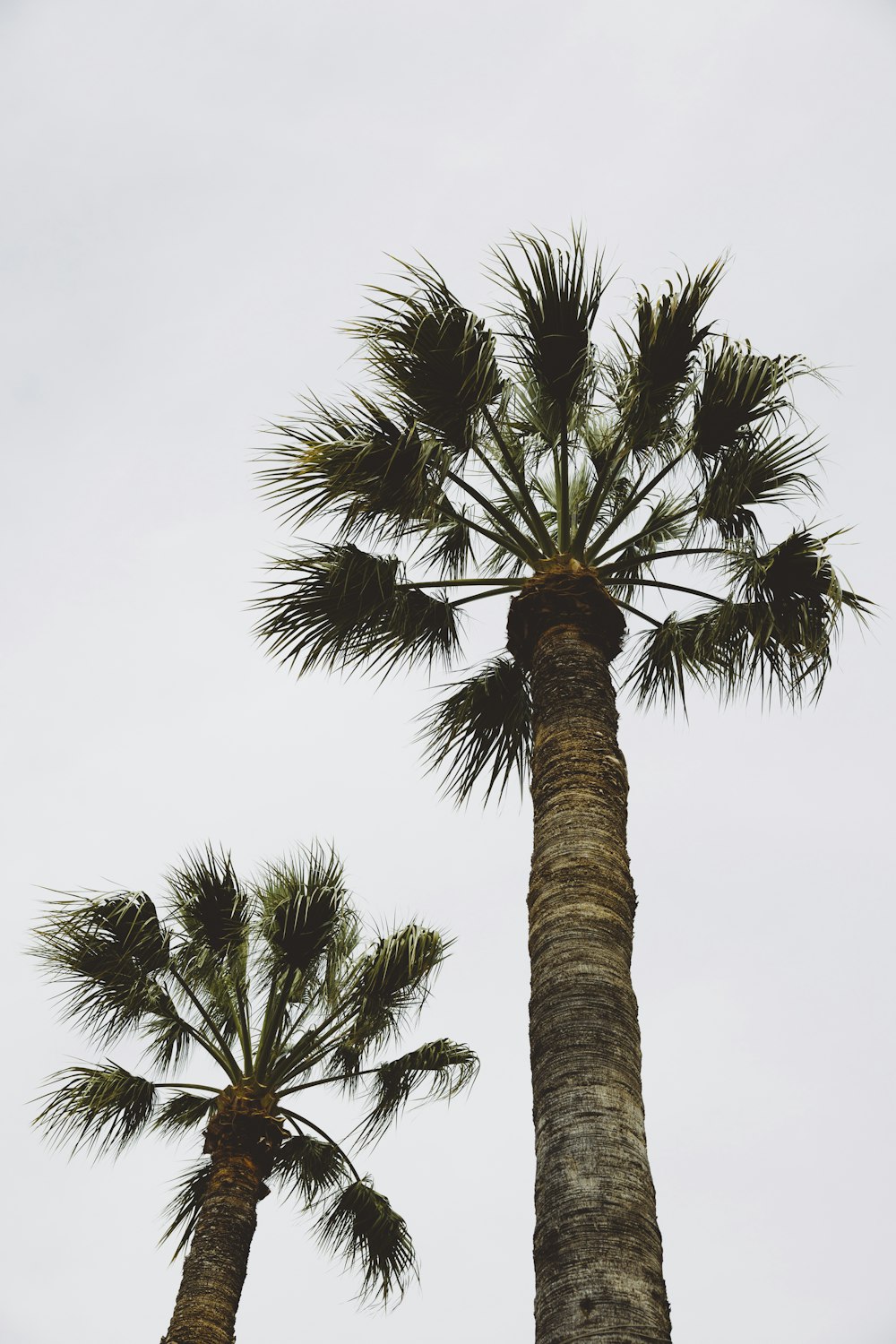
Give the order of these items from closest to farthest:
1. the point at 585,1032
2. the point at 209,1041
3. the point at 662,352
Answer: the point at 585,1032, the point at 662,352, the point at 209,1041

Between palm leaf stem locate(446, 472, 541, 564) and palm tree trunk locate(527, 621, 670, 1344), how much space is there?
87cm

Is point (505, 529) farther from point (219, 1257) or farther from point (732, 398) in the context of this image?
point (219, 1257)

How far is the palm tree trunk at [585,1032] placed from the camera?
4.68m

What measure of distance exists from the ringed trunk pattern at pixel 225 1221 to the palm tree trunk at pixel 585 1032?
5063 millimetres

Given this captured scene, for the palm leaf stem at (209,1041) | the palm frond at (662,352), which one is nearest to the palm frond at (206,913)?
the palm leaf stem at (209,1041)

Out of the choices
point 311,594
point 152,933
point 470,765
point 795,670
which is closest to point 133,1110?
point 152,933

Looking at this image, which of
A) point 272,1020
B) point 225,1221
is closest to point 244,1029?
point 272,1020

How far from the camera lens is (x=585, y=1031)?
5500 millimetres

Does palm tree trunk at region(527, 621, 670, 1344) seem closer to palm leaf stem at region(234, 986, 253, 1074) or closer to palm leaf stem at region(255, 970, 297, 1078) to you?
palm leaf stem at region(255, 970, 297, 1078)

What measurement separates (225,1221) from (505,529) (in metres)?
6.01

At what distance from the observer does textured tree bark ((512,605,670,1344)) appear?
4.68m

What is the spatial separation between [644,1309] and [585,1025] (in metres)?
1.24

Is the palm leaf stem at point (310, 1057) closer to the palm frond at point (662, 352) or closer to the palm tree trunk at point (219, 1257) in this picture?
the palm tree trunk at point (219, 1257)

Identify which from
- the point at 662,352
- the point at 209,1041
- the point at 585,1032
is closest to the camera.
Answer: the point at 585,1032
